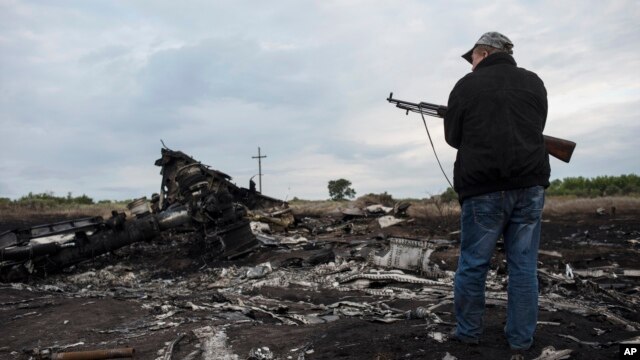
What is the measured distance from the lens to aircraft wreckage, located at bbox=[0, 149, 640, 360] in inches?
179

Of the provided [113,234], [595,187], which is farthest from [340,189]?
[113,234]

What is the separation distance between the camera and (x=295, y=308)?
6.95 m

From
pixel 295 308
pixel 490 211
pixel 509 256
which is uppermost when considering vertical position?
pixel 490 211

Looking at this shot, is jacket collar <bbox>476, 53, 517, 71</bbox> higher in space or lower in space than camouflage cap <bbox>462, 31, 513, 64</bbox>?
lower

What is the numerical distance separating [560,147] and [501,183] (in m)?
1.24

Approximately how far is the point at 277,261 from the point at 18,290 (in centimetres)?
485

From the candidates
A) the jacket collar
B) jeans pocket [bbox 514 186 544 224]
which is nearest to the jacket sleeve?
the jacket collar

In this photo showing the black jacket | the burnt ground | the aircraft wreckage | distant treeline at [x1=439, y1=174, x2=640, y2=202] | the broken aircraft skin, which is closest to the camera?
the black jacket

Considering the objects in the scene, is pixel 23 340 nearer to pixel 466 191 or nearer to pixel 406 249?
pixel 466 191

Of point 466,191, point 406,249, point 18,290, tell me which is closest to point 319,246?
point 406,249

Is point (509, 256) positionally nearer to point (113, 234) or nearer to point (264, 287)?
point (264, 287)

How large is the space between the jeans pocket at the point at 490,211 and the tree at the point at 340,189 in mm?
40405

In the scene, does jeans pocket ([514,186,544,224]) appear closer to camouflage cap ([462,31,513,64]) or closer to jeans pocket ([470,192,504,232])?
jeans pocket ([470,192,504,232])

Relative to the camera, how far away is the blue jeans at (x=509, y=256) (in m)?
3.83
